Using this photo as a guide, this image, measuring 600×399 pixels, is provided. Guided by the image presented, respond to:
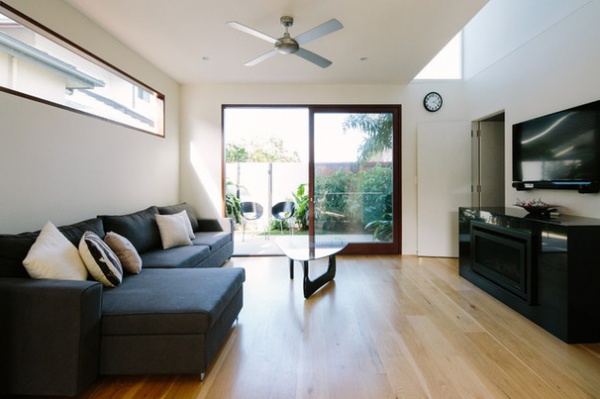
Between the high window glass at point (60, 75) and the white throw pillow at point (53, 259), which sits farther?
the high window glass at point (60, 75)

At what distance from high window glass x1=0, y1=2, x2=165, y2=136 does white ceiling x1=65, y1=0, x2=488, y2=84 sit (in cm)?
40

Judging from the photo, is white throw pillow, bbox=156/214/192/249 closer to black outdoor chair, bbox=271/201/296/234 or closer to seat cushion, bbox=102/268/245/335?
seat cushion, bbox=102/268/245/335

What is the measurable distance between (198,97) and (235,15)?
2.15 meters

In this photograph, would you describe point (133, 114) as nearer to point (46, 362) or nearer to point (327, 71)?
point (327, 71)

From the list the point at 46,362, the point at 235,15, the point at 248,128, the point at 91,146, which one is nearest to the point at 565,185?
the point at 235,15

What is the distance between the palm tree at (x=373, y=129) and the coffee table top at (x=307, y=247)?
1.66 metres

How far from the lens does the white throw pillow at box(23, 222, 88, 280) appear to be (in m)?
1.63

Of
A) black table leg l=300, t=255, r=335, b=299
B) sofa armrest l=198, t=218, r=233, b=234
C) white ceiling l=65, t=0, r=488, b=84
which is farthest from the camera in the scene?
sofa armrest l=198, t=218, r=233, b=234

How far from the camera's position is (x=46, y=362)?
142cm

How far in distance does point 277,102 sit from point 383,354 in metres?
3.75

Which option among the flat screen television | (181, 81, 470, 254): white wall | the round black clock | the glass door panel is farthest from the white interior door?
the flat screen television

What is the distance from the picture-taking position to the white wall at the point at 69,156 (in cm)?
205

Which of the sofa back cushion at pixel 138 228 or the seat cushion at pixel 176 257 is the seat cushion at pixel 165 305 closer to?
the seat cushion at pixel 176 257

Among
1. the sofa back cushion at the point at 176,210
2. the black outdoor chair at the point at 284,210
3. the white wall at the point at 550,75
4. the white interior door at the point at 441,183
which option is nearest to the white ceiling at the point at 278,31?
the white wall at the point at 550,75
